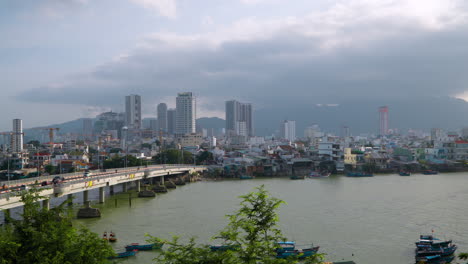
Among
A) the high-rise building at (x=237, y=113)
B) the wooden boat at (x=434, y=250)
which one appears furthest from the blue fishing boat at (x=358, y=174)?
the high-rise building at (x=237, y=113)

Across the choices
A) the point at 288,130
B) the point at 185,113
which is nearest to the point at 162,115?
the point at 185,113

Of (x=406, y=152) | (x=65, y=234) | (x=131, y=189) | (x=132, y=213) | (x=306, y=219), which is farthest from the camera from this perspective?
(x=406, y=152)

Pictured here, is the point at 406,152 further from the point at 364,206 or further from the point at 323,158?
the point at 364,206

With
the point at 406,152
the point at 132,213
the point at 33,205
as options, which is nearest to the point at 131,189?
the point at 132,213

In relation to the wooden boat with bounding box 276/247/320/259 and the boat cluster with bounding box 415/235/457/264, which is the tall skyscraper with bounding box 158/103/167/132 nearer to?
the wooden boat with bounding box 276/247/320/259

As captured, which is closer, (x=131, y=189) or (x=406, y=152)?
(x=131, y=189)

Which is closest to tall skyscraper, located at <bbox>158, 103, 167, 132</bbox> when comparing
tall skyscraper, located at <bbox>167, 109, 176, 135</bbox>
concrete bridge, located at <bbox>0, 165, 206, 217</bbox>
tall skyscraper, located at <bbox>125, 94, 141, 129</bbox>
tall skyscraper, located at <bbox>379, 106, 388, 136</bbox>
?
tall skyscraper, located at <bbox>167, 109, 176, 135</bbox>
